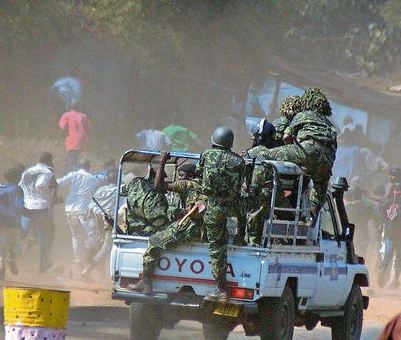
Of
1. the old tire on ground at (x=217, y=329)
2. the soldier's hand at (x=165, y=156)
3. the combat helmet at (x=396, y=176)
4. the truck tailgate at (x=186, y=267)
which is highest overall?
the combat helmet at (x=396, y=176)

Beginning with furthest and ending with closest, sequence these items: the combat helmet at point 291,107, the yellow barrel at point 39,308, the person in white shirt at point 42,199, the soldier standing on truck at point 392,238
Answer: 1. the soldier standing on truck at point 392,238
2. the person in white shirt at point 42,199
3. the combat helmet at point 291,107
4. the yellow barrel at point 39,308

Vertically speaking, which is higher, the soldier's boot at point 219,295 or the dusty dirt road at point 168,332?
the soldier's boot at point 219,295

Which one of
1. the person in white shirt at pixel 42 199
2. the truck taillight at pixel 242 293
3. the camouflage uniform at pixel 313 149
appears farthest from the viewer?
the person in white shirt at pixel 42 199

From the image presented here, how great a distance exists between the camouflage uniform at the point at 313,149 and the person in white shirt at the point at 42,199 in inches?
288

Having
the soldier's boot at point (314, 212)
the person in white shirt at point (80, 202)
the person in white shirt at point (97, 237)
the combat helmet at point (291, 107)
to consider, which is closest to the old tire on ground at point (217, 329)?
the soldier's boot at point (314, 212)

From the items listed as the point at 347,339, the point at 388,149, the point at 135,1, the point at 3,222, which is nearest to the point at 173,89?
the point at 135,1

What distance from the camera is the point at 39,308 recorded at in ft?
23.5

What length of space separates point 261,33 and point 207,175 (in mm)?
20721

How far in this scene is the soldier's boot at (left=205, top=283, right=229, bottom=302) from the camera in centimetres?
994

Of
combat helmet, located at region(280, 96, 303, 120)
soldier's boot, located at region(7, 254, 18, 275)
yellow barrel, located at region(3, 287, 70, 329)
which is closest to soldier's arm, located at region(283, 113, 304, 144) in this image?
combat helmet, located at region(280, 96, 303, 120)

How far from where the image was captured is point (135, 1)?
2561cm

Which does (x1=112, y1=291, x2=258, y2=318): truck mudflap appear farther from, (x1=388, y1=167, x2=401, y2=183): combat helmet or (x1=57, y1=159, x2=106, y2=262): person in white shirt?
(x1=388, y1=167, x2=401, y2=183): combat helmet

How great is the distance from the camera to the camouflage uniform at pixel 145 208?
1050 centimetres

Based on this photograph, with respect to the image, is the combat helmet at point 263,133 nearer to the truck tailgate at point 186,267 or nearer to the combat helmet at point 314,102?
the combat helmet at point 314,102
